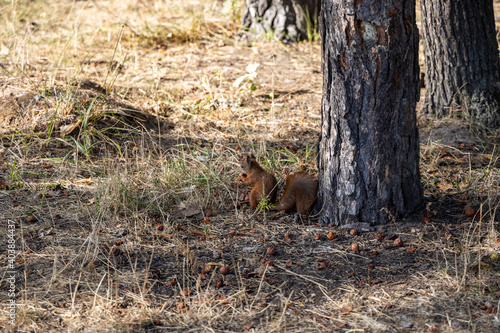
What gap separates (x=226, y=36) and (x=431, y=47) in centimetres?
339

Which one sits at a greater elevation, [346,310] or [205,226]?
[205,226]

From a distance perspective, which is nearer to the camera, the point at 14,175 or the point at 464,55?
the point at 14,175

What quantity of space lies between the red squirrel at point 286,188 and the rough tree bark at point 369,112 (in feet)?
0.39

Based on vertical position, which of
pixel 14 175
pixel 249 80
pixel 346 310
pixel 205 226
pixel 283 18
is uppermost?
pixel 283 18

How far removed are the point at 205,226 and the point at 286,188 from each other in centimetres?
61

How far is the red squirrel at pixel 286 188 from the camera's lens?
3326mm

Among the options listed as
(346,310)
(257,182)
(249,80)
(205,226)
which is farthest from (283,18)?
(346,310)

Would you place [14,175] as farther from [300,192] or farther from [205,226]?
[300,192]

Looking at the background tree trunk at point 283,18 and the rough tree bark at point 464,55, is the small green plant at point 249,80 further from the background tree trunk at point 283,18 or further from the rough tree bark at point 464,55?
the rough tree bark at point 464,55

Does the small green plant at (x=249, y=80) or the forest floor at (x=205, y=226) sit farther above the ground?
the small green plant at (x=249, y=80)

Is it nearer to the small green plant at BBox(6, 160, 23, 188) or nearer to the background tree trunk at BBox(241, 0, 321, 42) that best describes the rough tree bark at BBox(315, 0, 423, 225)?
the small green plant at BBox(6, 160, 23, 188)

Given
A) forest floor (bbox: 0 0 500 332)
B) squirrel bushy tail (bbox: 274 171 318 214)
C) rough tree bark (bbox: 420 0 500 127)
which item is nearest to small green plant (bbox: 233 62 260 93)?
forest floor (bbox: 0 0 500 332)

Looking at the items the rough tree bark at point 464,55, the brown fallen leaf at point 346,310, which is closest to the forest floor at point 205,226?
the brown fallen leaf at point 346,310

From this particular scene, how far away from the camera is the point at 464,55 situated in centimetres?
448
